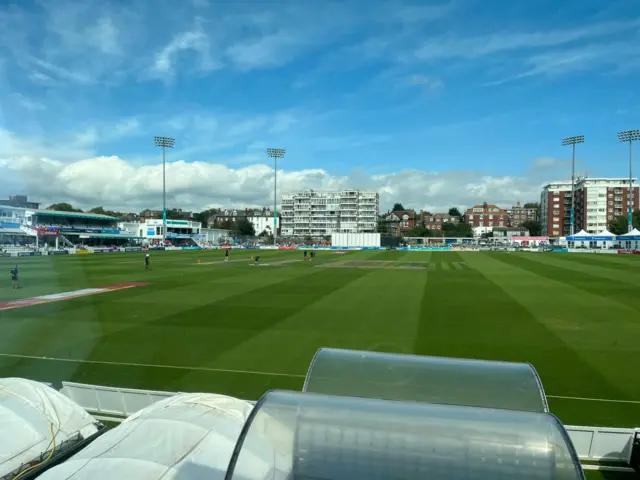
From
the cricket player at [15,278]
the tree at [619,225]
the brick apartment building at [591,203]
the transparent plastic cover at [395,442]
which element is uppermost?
the brick apartment building at [591,203]

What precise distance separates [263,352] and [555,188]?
481 ft

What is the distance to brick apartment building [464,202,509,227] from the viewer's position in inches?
7387

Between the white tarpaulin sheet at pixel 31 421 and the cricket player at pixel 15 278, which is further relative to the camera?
the cricket player at pixel 15 278

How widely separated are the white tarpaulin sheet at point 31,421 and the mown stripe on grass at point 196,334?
3.97 metres

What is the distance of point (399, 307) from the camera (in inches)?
834

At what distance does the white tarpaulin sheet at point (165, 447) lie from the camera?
4488mm

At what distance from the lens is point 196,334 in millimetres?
15594

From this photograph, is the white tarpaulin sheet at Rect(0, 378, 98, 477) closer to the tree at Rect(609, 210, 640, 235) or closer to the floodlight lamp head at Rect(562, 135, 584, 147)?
the floodlight lamp head at Rect(562, 135, 584, 147)

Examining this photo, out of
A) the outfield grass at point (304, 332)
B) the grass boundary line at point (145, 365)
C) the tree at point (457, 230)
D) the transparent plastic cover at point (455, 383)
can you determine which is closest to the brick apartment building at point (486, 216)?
the tree at point (457, 230)

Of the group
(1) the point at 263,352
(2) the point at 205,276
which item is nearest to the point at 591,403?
(1) the point at 263,352

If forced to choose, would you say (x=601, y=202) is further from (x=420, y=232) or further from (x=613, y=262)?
(x=613, y=262)

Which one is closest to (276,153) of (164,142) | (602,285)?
(164,142)

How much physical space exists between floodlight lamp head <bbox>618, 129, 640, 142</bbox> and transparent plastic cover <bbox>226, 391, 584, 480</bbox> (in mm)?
95005

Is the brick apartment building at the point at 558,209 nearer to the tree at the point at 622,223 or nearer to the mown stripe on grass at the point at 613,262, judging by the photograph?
the tree at the point at 622,223
